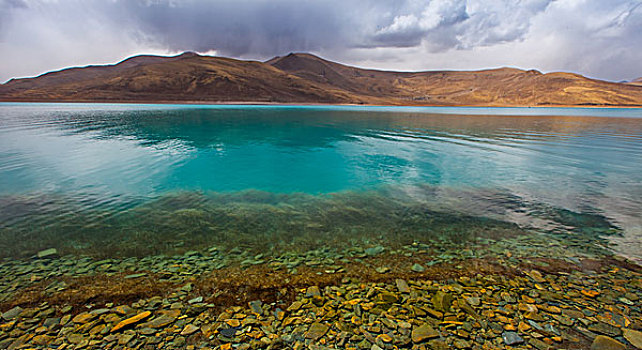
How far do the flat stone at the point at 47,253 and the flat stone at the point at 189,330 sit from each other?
16.9 feet

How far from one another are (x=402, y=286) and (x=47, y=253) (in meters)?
8.67

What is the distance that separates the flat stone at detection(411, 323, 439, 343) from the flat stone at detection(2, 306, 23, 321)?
22.0 ft

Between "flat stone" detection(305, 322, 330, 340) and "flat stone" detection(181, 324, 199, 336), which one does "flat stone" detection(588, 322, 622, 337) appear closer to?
"flat stone" detection(305, 322, 330, 340)

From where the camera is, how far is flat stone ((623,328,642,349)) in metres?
4.33

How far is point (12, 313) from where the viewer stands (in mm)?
4957

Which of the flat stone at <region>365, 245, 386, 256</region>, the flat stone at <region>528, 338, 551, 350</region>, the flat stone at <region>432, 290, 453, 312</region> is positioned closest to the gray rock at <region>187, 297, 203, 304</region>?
the flat stone at <region>365, 245, 386, 256</region>

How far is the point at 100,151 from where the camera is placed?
69.5 ft

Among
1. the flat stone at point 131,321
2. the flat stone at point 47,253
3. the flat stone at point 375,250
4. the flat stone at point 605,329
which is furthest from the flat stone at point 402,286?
the flat stone at point 47,253

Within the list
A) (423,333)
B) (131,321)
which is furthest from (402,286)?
(131,321)

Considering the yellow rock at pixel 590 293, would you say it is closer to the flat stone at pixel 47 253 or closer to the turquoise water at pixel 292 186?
the turquoise water at pixel 292 186

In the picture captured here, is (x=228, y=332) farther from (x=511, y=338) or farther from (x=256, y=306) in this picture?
(x=511, y=338)

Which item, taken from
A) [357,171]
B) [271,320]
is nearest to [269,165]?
[357,171]

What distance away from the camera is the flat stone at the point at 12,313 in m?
4.86

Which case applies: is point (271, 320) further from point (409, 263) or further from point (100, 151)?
point (100, 151)
